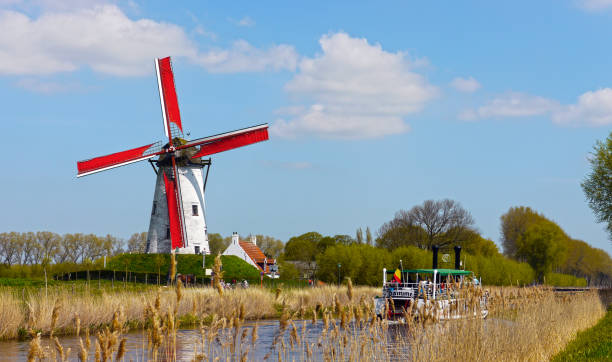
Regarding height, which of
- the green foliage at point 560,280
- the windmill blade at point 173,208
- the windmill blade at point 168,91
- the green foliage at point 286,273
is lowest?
the green foliage at point 560,280

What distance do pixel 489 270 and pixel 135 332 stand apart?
39.8m

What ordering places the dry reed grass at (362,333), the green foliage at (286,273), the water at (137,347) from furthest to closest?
1. the green foliage at (286,273)
2. the water at (137,347)
3. the dry reed grass at (362,333)

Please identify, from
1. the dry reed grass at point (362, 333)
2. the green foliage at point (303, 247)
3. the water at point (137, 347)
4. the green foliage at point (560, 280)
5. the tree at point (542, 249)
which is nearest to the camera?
the dry reed grass at point (362, 333)

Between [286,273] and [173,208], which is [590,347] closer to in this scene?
[173,208]

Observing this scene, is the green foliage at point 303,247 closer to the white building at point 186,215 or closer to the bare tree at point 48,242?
the bare tree at point 48,242

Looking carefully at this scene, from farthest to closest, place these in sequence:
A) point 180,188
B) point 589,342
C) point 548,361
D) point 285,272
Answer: point 285,272 → point 180,188 → point 589,342 → point 548,361

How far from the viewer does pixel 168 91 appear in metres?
46.8

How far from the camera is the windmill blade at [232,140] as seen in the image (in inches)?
1785

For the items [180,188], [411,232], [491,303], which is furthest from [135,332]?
[411,232]

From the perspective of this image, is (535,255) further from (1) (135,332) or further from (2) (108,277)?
(1) (135,332)

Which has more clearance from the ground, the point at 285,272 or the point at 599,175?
the point at 599,175

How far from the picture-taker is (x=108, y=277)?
45.1 meters

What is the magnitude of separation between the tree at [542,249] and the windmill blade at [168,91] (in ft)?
144

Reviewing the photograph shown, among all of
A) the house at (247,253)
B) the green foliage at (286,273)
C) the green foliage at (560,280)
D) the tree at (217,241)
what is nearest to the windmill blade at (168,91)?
the green foliage at (286,273)
